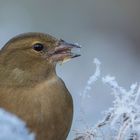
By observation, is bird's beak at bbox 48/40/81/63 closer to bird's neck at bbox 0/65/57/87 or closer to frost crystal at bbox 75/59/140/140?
bird's neck at bbox 0/65/57/87

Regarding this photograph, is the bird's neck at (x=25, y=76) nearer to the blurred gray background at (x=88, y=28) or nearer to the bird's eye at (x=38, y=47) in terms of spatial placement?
the bird's eye at (x=38, y=47)

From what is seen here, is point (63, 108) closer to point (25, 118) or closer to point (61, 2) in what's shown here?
point (25, 118)

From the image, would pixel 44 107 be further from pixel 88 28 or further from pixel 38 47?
pixel 88 28

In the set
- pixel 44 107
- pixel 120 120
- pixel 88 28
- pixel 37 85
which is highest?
pixel 88 28

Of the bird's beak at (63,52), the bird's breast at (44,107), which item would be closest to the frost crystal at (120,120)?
the bird's breast at (44,107)

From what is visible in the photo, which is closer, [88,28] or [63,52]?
[63,52]

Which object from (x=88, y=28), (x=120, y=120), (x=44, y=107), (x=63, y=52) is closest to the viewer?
(x=120, y=120)

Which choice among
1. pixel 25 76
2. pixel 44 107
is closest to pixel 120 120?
pixel 44 107

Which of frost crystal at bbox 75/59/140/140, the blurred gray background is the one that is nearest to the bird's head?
frost crystal at bbox 75/59/140/140
